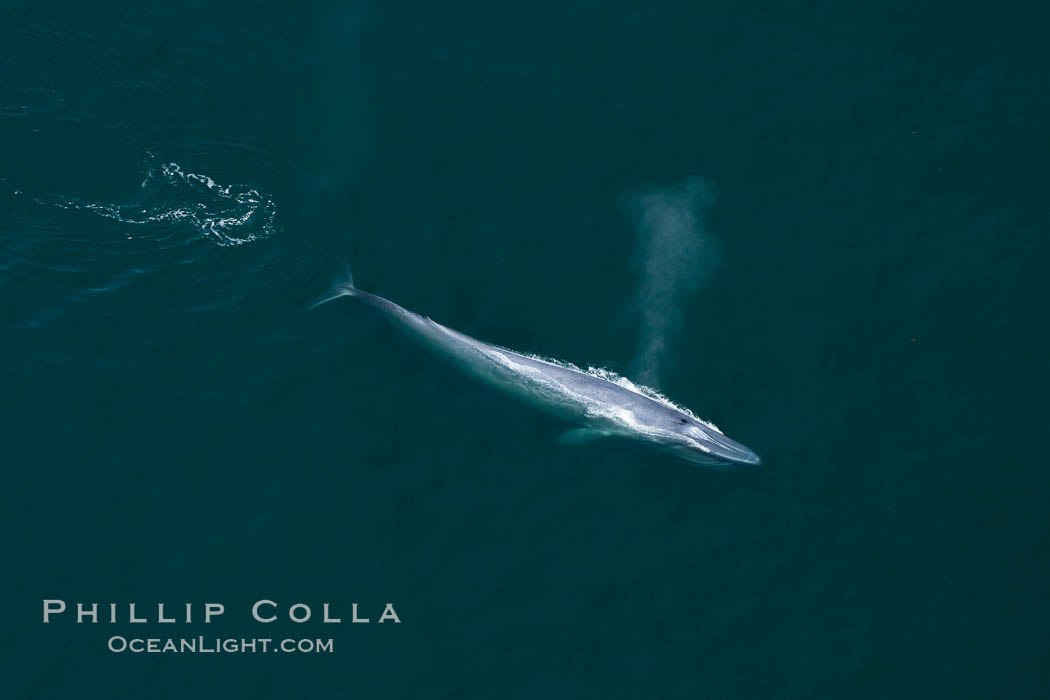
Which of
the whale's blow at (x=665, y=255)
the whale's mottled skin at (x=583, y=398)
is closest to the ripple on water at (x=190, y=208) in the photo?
the whale's mottled skin at (x=583, y=398)

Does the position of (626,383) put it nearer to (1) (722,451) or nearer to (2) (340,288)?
(1) (722,451)

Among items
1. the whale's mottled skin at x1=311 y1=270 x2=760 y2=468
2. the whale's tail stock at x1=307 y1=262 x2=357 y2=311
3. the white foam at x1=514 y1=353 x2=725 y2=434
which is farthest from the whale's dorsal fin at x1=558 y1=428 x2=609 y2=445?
the whale's tail stock at x1=307 y1=262 x2=357 y2=311

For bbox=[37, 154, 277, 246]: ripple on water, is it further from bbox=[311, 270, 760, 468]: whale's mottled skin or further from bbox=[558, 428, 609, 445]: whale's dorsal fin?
bbox=[558, 428, 609, 445]: whale's dorsal fin

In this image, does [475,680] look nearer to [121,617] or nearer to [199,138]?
[121,617]

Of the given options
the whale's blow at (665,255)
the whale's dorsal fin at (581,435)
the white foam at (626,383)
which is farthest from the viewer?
the whale's blow at (665,255)

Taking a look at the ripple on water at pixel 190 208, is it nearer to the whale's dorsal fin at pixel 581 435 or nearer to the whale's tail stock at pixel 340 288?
the whale's tail stock at pixel 340 288

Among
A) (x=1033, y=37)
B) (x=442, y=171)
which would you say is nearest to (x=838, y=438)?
(x=442, y=171)
